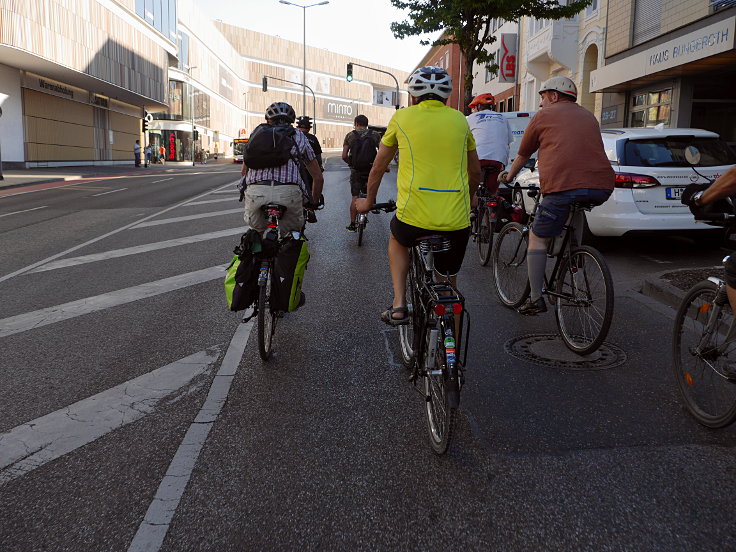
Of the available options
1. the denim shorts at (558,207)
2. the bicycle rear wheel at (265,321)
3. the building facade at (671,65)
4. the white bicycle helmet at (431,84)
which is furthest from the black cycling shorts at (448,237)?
the building facade at (671,65)

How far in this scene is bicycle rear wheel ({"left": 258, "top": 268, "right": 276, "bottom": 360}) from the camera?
4.56 metres

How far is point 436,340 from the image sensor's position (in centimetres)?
326

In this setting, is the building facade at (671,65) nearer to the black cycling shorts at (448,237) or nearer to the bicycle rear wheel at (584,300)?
the bicycle rear wheel at (584,300)

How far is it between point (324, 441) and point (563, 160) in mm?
2827

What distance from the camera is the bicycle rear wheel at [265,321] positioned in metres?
4.56

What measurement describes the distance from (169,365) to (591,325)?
2919mm

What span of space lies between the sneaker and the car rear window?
367 cm

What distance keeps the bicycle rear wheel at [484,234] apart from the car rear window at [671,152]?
1751 millimetres

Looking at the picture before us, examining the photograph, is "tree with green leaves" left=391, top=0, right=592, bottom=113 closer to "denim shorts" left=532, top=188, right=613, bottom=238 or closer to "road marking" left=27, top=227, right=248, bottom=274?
"road marking" left=27, top=227, right=248, bottom=274

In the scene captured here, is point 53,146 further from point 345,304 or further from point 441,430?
point 441,430

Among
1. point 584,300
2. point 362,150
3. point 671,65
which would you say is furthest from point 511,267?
point 671,65

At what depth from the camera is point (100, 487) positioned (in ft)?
9.66

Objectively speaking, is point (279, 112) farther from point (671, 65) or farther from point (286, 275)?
point (671, 65)

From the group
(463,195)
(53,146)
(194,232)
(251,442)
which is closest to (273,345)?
(251,442)
